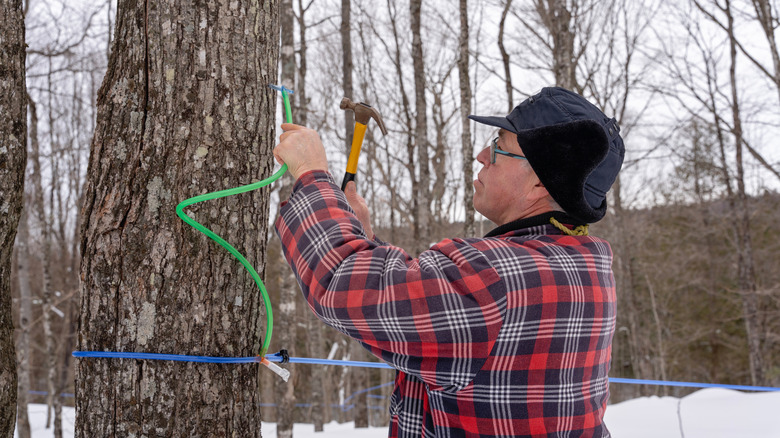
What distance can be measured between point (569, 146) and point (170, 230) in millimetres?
1044

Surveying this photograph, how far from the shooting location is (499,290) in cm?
117

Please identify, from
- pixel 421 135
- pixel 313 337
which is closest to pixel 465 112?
pixel 421 135

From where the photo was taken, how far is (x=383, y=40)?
12648 mm

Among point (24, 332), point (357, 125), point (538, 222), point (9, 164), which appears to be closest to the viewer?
point (538, 222)

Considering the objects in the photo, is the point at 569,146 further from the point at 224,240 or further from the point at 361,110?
the point at 224,240

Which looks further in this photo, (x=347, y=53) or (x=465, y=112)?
(x=347, y=53)

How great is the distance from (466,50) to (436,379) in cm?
766

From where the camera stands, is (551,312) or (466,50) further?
(466,50)

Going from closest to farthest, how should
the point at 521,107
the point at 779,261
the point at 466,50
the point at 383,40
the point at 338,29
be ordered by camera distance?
the point at 521,107
the point at 466,50
the point at 338,29
the point at 383,40
the point at 779,261

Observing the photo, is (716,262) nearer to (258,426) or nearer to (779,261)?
(779,261)

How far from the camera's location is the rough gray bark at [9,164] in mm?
2170

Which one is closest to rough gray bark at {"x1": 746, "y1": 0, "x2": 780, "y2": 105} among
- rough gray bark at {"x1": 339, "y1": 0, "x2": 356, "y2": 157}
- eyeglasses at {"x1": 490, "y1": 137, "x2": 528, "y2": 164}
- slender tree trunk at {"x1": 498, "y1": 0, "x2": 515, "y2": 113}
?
slender tree trunk at {"x1": 498, "y1": 0, "x2": 515, "y2": 113}

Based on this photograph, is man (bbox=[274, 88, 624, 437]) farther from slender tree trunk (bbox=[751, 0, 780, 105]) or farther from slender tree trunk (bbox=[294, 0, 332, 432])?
slender tree trunk (bbox=[751, 0, 780, 105])

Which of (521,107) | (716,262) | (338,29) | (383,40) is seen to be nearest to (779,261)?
(716,262)
